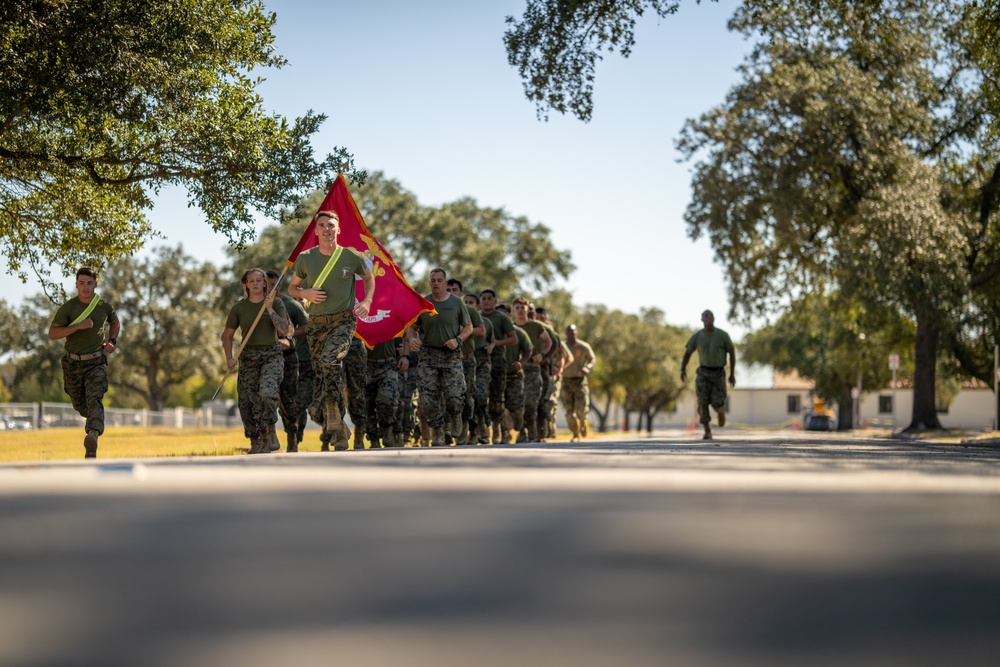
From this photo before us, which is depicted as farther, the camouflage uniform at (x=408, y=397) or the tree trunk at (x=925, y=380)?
the tree trunk at (x=925, y=380)

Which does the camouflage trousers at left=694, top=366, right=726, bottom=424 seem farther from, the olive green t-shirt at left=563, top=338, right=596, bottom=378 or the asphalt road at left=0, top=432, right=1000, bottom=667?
the asphalt road at left=0, top=432, right=1000, bottom=667

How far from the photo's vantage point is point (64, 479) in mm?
2939

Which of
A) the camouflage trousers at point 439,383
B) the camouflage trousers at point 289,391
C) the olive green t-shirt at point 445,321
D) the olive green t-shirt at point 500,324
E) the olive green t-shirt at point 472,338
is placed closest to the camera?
the olive green t-shirt at point 445,321

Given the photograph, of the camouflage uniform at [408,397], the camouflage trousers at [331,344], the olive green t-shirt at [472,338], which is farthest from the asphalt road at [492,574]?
the camouflage uniform at [408,397]

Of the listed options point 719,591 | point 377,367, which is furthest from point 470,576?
point 377,367

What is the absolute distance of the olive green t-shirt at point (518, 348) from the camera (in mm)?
18141

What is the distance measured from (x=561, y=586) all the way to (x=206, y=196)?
14752 millimetres

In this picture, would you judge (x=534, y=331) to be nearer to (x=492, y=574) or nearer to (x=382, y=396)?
(x=382, y=396)

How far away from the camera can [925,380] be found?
32.8 meters

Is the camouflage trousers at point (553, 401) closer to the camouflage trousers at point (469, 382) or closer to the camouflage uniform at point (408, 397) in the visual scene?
the camouflage uniform at point (408, 397)

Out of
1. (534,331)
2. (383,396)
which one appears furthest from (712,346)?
(383,396)

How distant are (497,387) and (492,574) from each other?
608 inches

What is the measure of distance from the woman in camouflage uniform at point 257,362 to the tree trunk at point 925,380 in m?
23.5

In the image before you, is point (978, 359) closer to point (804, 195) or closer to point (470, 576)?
point (804, 195)
